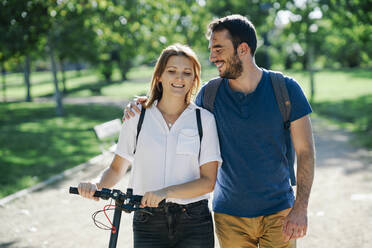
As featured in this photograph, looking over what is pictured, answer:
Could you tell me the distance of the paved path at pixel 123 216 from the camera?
5.27m

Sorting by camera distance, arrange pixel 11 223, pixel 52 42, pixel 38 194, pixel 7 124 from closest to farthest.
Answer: pixel 11 223 → pixel 38 194 → pixel 7 124 → pixel 52 42

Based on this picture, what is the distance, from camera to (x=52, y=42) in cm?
2053

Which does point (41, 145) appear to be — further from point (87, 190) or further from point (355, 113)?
point (355, 113)

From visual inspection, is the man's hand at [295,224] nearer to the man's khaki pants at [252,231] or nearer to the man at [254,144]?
the man at [254,144]

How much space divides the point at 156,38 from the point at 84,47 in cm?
407

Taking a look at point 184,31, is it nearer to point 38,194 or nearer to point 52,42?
point 52,42

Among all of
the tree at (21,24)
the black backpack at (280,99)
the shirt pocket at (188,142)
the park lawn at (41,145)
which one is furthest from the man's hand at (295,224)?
the tree at (21,24)

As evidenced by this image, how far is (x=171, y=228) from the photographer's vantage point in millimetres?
2518

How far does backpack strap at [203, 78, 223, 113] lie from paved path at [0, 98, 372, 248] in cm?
294

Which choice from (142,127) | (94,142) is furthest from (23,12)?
(142,127)

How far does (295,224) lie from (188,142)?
745 mm

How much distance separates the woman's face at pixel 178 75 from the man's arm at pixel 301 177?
658 millimetres

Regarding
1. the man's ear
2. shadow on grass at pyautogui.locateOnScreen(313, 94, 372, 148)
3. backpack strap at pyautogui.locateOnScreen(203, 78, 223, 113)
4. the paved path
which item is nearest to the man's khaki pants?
backpack strap at pyautogui.locateOnScreen(203, 78, 223, 113)

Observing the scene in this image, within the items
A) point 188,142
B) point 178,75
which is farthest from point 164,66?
point 188,142
